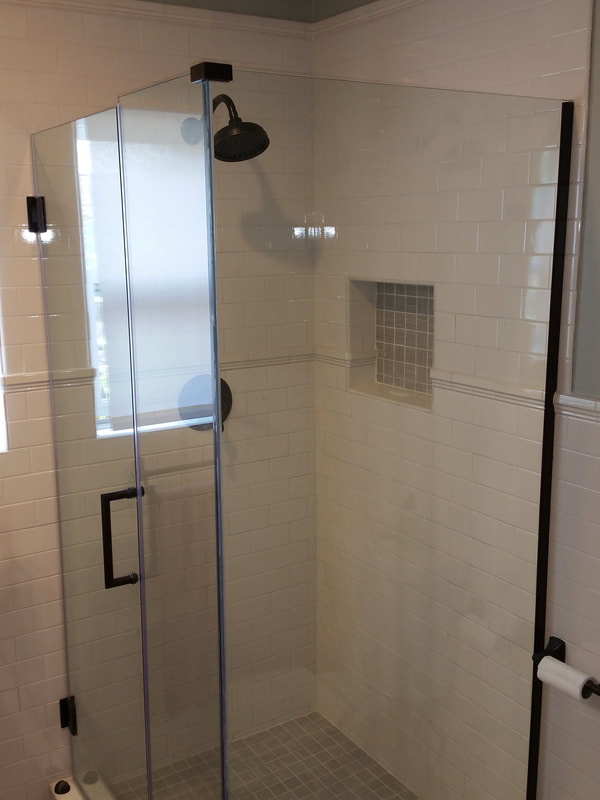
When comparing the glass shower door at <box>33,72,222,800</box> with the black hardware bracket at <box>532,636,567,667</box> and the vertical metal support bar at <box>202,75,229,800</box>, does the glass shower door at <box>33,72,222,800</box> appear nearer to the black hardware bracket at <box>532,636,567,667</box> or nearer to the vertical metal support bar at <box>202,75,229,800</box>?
the vertical metal support bar at <box>202,75,229,800</box>

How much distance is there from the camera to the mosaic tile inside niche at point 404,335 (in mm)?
1979

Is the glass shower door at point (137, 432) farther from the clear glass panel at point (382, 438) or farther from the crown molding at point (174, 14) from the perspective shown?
the crown molding at point (174, 14)

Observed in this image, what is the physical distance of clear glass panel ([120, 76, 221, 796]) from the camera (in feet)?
5.31

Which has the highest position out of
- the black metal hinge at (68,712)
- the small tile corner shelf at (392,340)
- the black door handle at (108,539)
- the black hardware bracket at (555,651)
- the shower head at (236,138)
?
the shower head at (236,138)

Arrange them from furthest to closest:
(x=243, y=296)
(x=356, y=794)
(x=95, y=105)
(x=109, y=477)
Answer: (x=95, y=105)
(x=109, y=477)
(x=356, y=794)
(x=243, y=296)

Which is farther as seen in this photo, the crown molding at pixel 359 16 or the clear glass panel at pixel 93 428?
the crown molding at pixel 359 16

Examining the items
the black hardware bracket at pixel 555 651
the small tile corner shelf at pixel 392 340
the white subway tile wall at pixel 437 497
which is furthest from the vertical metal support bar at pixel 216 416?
the black hardware bracket at pixel 555 651

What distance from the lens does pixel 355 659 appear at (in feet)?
6.85

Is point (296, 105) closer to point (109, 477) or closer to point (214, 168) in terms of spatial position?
point (214, 168)

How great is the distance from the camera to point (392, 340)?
6.49ft

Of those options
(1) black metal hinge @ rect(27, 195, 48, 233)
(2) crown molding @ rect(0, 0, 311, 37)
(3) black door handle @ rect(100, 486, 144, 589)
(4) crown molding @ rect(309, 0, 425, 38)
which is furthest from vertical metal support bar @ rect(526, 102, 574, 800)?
(1) black metal hinge @ rect(27, 195, 48, 233)

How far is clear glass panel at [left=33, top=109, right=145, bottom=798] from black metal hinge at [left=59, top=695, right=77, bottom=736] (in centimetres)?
5

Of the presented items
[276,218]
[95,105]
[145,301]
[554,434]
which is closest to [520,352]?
[554,434]

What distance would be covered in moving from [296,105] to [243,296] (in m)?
0.43
